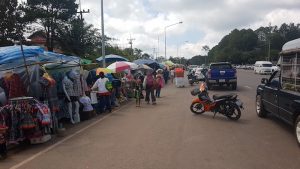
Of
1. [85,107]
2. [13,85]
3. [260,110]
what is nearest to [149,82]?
[85,107]

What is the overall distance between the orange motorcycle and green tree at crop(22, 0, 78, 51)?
108 ft

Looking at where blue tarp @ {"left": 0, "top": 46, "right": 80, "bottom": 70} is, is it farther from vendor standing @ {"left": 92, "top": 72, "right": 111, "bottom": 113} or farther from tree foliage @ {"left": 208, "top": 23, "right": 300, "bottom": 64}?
tree foliage @ {"left": 208, "top": 23, "right": 300, "bottom": 64}

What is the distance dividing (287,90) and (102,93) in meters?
7.29

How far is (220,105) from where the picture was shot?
1206 cm

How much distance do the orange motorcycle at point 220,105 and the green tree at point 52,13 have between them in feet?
108

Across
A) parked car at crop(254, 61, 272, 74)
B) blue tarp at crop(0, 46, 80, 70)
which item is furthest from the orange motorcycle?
parked car at crop(254, 61, 272, 74)

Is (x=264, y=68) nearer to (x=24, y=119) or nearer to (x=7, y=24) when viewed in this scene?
(x=7, y=24)

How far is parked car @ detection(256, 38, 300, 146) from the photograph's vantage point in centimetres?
810

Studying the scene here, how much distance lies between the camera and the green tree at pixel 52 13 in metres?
42.1

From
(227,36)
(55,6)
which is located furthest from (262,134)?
(227,36)

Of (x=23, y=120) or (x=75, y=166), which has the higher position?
(x=23, y=120)

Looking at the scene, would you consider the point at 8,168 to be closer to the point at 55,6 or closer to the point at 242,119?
the point at 242,119

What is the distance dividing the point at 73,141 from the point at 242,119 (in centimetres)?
556

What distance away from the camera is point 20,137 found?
8.48 m
